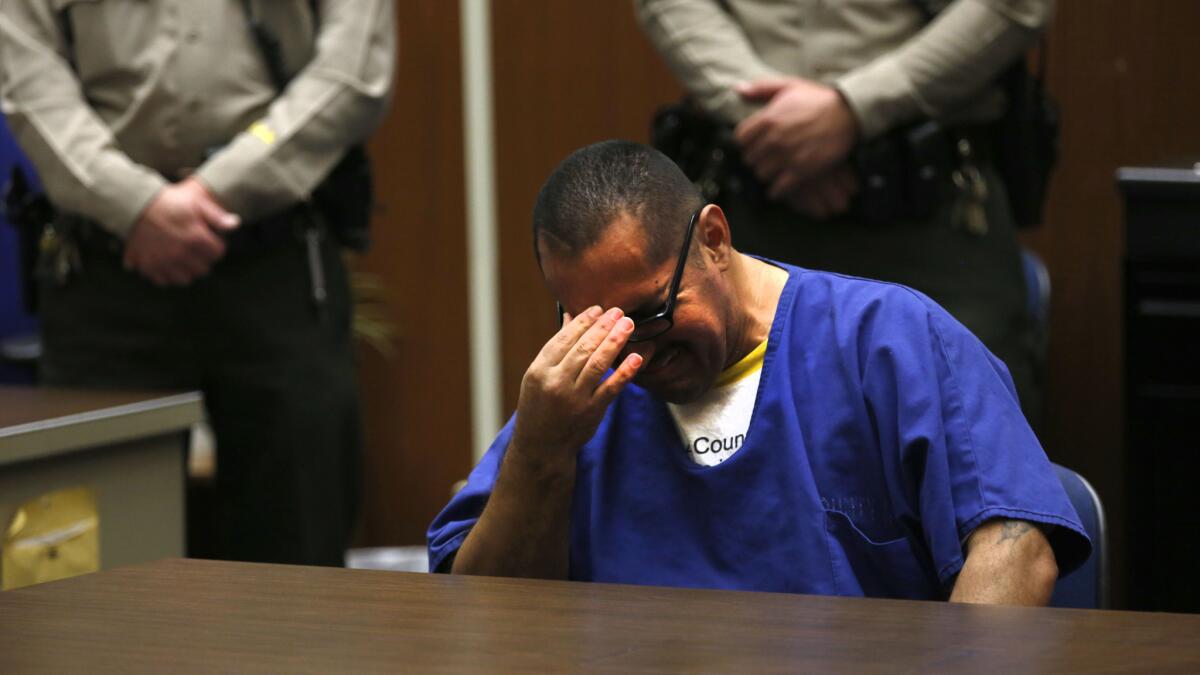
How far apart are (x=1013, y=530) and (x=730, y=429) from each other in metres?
0.34

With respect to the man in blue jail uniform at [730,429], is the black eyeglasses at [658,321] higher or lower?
higher

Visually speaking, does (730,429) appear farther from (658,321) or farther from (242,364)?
(242,364)

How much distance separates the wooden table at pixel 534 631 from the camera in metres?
1.26

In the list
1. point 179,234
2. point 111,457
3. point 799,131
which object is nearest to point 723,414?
point 799,131

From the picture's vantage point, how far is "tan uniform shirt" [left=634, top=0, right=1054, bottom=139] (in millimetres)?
2727

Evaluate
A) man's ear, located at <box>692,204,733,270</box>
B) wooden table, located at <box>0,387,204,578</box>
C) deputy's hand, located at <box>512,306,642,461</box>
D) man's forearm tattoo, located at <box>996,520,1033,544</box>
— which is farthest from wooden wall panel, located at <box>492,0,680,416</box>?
man's forearm tattoo, located at <box>996,520,1033,544</box>

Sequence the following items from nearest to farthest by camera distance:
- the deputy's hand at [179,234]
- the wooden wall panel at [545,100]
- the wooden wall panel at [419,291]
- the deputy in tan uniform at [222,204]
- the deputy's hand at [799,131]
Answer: the deputy's hand at [799,131] → the deputy's hand at [179,234] → the deputy in tan uniform at [222,204] → the wooden wall panel at [545,100] → the wooden wall panel at [419,291]

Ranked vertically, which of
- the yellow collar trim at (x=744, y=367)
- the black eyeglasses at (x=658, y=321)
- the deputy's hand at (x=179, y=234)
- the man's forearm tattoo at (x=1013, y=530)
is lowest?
the man's forearm tattoo at (x=1013, y=530)

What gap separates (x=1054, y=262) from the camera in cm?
385

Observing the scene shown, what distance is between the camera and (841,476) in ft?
5.90

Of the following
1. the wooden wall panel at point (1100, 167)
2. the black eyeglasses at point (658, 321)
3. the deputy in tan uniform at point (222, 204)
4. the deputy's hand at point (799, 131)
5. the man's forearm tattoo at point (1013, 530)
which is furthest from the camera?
the wooden wall panel at point (1100, 167)

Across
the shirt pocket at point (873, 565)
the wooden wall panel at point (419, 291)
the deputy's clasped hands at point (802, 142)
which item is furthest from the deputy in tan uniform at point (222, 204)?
the shirt pocket at point (873, 565)

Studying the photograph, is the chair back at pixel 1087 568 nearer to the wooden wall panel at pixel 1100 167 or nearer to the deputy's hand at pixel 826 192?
the deputy's hand at pixel 826 192

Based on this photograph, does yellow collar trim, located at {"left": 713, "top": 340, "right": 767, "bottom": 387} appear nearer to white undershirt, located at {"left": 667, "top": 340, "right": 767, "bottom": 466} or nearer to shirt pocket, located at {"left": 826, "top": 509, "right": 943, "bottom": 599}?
white undershirt, located at {"left": 667, "top": 340, "right": 767, "bottom": 466}
